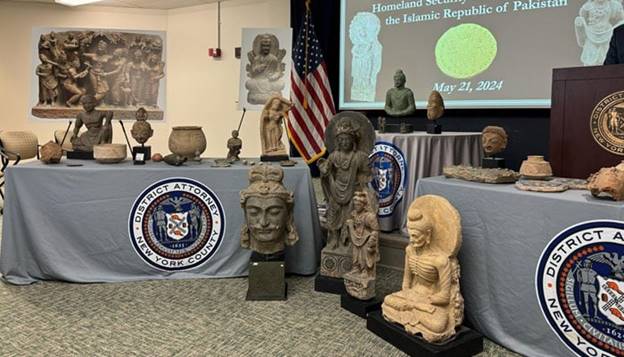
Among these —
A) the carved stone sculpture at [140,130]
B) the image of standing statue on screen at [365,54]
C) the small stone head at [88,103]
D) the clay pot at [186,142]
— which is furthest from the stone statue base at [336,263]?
the image of standing statue on screen at [365,54]

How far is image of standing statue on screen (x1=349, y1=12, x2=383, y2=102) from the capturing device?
221 inches

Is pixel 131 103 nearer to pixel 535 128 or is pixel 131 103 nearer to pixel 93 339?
pixel 93 339

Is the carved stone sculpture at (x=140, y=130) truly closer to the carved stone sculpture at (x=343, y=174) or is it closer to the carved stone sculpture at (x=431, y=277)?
the carved stone sculpture at (x=343, y=174)

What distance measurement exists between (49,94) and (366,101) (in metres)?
3.32

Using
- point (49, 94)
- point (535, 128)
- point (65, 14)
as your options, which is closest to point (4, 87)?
point (65, 14)

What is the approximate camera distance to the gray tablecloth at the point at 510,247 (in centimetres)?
206

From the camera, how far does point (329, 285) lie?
9.83 ft

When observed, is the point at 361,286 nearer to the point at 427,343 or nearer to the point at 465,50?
the point at 427,343

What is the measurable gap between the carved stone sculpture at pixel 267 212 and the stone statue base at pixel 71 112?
62.2 inches

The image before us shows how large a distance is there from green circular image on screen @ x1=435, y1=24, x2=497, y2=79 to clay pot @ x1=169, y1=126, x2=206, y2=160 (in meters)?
2.83

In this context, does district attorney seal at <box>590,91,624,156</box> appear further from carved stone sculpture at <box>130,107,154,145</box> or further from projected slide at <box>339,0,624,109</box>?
carved stone sculpture at <box>130,107,154,145</box>

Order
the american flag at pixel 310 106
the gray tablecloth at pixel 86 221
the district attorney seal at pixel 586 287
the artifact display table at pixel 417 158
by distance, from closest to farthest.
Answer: the district attorney seal at pixel 586 287
the gray tablecloth at pixel 86 221
the artifact display table at pixel 417 158
the american flag at pixel 310 106

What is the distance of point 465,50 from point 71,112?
3.65 metres

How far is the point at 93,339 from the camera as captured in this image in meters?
2.38
